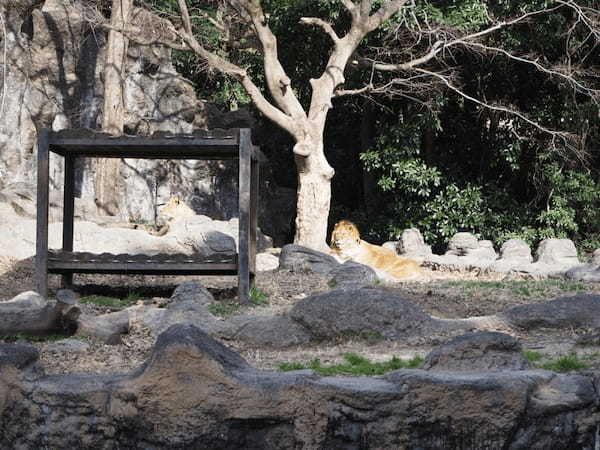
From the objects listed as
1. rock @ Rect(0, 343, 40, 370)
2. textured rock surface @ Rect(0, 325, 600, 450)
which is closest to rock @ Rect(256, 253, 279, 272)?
rock @ Rect(0, 343, 40, 370)

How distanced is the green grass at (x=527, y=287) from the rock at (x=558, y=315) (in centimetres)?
234

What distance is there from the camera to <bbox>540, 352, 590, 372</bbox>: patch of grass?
527 cm

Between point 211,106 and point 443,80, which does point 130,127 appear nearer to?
point 211,106

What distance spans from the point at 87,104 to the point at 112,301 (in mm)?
11417

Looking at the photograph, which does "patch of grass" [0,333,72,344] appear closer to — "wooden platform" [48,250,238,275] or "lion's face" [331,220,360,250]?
"wooden platform" [48,250,238,275]

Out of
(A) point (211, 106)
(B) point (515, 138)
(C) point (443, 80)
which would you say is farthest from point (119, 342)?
(A) point (211, 106)

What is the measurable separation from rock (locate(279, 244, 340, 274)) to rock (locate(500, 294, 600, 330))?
15.7 feet

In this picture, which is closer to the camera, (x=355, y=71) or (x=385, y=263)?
(x=385, y=263)

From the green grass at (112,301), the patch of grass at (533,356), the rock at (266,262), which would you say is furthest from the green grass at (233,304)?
the patch of grass at (533,356)

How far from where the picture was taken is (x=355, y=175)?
21.8m

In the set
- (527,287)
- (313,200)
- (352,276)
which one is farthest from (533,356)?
(313,200)

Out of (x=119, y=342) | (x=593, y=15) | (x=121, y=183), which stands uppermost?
(x=593, y=15)

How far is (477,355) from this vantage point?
4.82 meters

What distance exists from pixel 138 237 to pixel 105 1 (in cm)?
901
